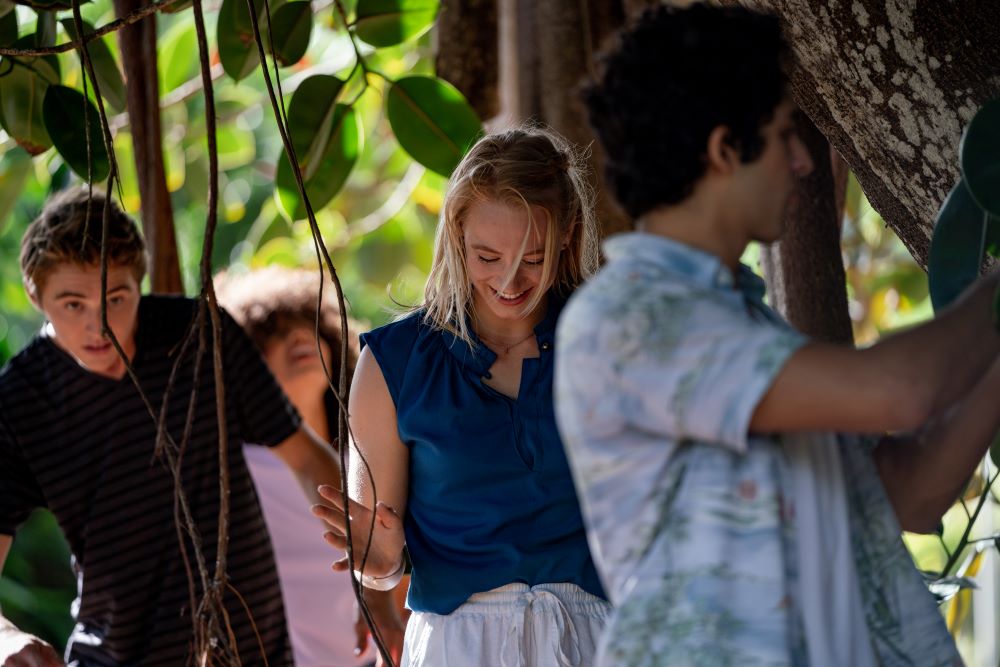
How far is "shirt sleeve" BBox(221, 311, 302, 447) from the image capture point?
2557 millimetres

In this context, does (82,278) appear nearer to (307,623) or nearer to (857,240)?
(307,623)

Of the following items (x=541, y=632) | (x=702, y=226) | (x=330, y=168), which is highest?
(x=330, y=168)

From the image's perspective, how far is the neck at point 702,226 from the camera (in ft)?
3.82

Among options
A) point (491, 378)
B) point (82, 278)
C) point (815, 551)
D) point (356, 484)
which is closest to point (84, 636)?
point (82, 278)

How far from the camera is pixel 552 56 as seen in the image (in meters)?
3.33

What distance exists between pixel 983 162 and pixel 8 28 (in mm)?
1580

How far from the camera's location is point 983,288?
43.9 inches

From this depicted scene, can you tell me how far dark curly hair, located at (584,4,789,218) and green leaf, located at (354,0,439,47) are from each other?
1492 mm

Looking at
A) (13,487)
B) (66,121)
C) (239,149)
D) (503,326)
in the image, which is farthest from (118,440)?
(239,149)

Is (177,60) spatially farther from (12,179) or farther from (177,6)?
(177,6)

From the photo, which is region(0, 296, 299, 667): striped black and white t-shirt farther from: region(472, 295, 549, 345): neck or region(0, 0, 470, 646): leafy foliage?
region(472, 295, 549, 345): neck

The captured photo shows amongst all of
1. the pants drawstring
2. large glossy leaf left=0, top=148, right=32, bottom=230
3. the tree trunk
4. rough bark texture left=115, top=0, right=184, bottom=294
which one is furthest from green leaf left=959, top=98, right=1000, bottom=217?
large glossy leaf left=0, top=148, right=32, bottom=230

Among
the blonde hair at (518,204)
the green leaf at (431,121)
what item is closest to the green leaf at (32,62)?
the green leaf at (431,121)

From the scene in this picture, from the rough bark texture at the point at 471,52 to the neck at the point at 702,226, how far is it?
2275 millimetres
